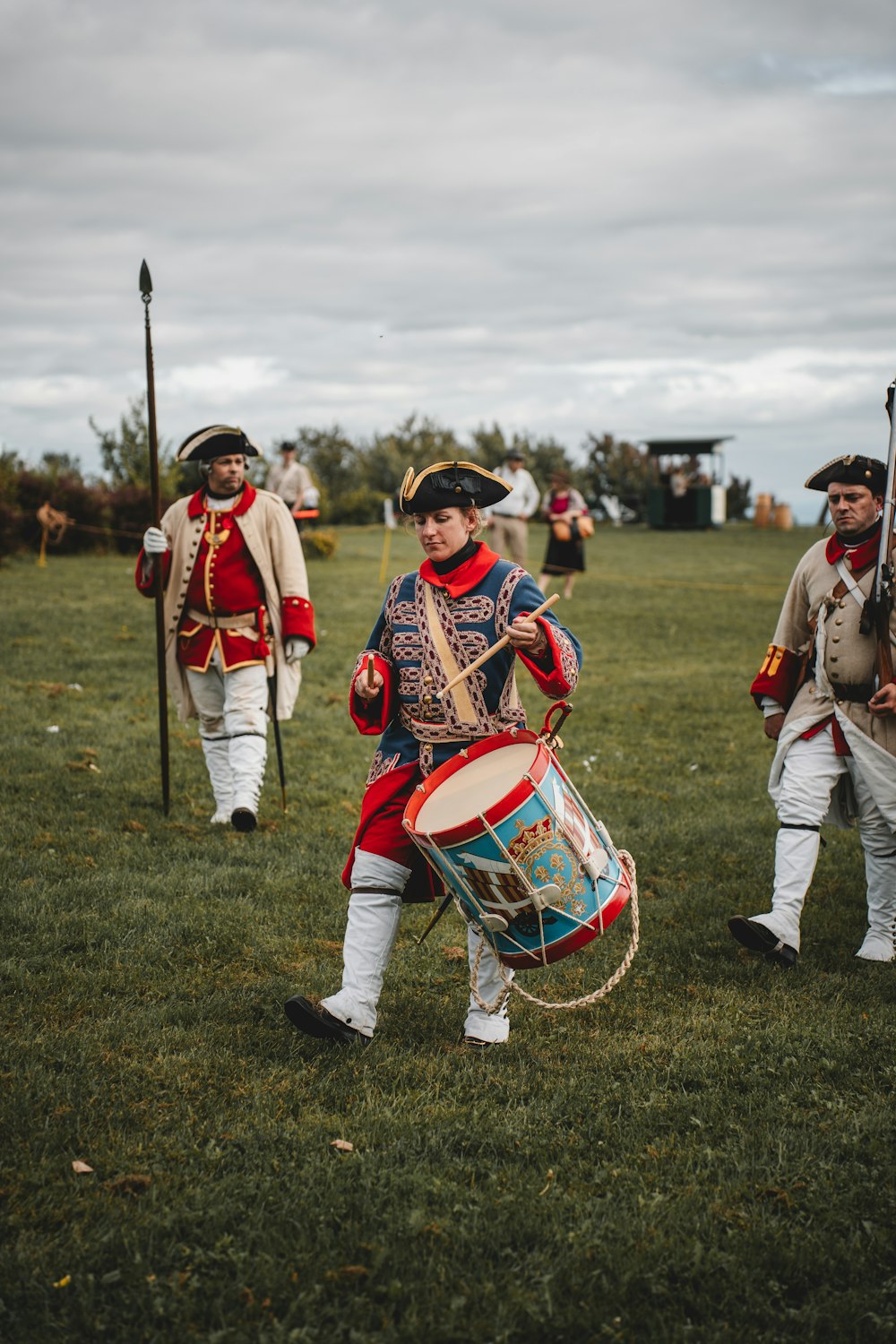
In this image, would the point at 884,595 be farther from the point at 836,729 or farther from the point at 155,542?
the point at 155,542

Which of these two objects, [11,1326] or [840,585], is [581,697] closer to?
[840,585]

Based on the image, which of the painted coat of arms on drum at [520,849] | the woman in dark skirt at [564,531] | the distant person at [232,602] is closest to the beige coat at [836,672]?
the painted coat of arms on drum at [520,849]

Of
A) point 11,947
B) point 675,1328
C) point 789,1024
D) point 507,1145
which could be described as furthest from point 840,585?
point 11,947

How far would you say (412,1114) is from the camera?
3869 millimetres

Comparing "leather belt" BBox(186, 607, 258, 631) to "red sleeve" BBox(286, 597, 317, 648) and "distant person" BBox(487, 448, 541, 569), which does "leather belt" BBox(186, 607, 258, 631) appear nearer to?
"red sleeve" BBox(286, 597, 317, 648)

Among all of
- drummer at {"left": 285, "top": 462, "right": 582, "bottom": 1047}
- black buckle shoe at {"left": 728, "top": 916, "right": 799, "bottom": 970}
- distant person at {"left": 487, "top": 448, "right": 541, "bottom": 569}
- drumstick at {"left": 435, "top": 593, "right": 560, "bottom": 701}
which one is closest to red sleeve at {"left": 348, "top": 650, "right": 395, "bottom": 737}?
drummer at {"left": 285, "top": 462, "right": 582, "bottom": 1047}

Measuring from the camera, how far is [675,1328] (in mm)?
2896

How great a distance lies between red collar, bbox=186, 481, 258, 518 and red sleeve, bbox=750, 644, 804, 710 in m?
3.25

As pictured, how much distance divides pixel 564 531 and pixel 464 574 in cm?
1516

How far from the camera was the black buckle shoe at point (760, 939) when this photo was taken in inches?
201

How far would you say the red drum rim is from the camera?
12.1 ft

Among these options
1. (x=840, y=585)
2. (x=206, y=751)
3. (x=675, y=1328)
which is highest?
(x=840, y=585)

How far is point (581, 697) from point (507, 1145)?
7.98 m

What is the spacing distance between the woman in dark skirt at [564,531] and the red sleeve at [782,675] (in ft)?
44.5
